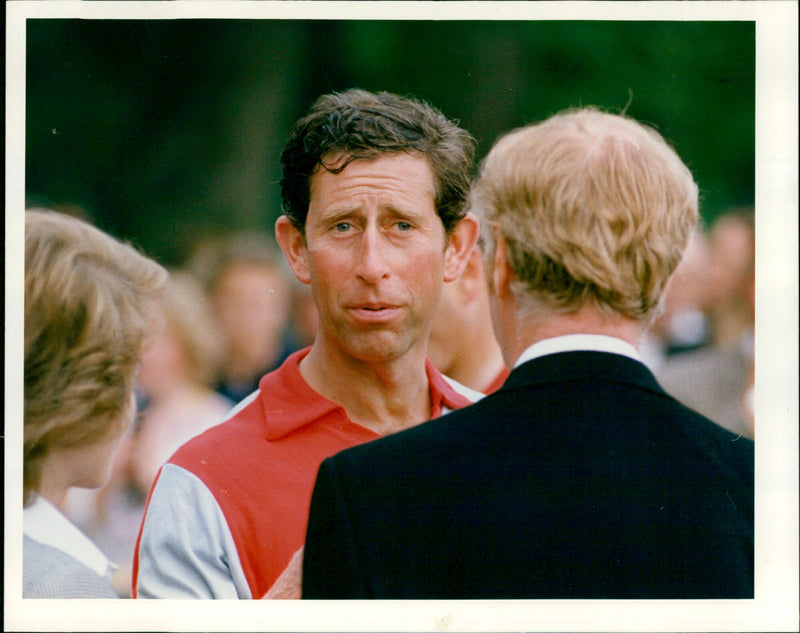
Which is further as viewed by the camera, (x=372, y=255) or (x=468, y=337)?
(x=468, y=337)

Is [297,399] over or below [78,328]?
below

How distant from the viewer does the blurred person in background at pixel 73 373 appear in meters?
2.91

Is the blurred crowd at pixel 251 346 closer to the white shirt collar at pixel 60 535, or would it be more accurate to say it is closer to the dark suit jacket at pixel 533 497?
the white shirt collar at pixel 60 535

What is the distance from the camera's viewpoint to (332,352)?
9.73 feet

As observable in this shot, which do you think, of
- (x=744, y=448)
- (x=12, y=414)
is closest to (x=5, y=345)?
(x=12, y=414)

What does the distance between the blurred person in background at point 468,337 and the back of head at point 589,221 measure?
30 centimetres

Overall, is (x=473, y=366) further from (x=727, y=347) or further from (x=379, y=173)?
(x=727, y=347)

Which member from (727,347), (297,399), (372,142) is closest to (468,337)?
(297,399)

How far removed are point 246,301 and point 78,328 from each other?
0.57 m

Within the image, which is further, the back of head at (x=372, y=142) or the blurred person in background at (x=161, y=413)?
the blurred person in background at (x=161, y=413)

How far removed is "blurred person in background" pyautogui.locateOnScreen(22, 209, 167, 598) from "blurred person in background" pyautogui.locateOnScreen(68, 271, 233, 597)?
0.04 metres

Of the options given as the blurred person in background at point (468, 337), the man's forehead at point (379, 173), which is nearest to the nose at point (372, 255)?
the man's forehead at point (379, 173)

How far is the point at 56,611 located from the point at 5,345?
96 centimetres

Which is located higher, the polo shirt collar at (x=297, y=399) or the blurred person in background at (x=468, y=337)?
the blurred person in background at (x=468, y=337)
